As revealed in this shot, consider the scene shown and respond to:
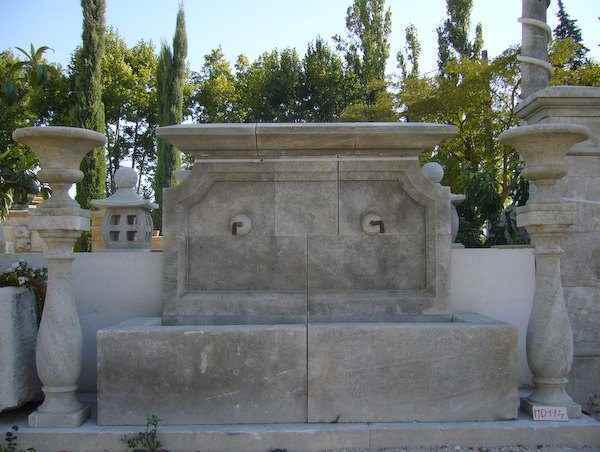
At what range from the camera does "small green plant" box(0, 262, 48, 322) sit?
12.6 feet

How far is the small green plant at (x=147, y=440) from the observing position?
3.26m

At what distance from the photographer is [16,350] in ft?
11.6

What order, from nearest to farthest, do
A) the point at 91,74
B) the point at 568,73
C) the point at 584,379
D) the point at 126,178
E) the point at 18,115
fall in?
the point at 584,379 → the point at 126,178 → the point at 568,73 → the point at 18,115 → the point at 91,74

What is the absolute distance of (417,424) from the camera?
3.44 metres

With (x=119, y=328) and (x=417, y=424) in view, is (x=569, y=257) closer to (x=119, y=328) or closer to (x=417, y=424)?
(x=417, y=424)

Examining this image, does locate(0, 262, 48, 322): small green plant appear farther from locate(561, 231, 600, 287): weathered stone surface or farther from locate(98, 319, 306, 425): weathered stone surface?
locate(561, 231, 600, 287): weathered stone surface

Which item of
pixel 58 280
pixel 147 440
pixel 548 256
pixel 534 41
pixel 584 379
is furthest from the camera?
pixel 534 41

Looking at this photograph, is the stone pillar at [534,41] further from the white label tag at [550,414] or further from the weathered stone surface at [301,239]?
the white label tag at [550,414]

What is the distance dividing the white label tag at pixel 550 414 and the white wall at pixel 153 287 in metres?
0.83

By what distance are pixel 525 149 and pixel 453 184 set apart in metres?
13.7

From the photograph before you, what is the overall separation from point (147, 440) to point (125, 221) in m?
2.25

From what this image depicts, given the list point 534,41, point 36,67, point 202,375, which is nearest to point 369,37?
point 36,67

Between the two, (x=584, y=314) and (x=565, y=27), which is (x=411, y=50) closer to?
(x=565, y=27)

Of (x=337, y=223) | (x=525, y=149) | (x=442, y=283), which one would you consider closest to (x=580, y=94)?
(x=525, y=149)
